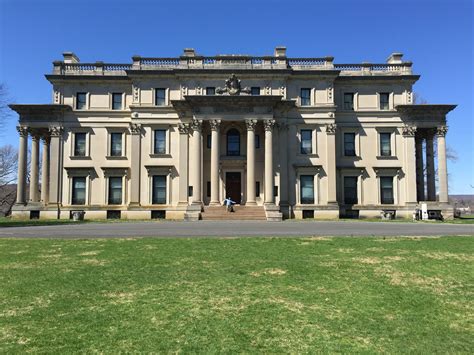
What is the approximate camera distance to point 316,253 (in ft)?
38.2

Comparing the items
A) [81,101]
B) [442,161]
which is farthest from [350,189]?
[81,101]

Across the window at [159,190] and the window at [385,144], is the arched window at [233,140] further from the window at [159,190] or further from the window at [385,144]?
the window at [385,144]

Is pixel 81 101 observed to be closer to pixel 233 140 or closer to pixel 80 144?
pixel 80 144

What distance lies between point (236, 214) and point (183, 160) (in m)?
9.06

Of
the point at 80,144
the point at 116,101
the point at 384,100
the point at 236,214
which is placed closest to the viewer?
the point at 236,214

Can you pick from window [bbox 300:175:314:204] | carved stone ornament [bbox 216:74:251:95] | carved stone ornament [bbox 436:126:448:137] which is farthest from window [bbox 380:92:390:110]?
carved stone ornament [bbox 216:74:251:95]

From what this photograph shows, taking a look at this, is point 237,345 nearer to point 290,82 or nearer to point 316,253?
point 316,253

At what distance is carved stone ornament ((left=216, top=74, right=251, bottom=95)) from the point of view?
3615 cm

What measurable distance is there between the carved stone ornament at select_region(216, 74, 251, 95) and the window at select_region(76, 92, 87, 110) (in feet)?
48.4

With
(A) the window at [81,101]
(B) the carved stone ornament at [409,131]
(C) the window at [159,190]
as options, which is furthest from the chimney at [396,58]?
(A) the window at [81,101]

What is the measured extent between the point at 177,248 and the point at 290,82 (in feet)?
97.7

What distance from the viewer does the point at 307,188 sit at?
1503 inches

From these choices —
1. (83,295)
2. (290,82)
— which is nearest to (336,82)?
(290,82)

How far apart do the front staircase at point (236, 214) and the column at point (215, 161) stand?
4.02 ft
